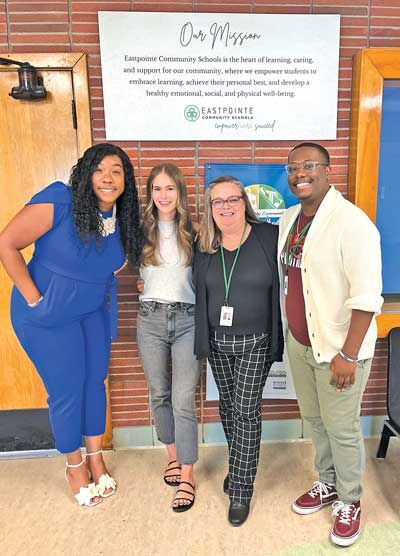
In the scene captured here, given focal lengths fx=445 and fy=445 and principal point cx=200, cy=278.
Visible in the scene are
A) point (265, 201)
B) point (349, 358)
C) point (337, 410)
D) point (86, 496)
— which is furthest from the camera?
point (265, 201)

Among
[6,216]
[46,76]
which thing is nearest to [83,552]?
[6,216]

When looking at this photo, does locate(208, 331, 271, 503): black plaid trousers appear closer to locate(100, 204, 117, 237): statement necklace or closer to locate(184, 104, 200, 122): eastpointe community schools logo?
locate(100, 204, 117, 237): statement necklace

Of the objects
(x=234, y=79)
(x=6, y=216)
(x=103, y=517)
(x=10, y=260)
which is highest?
(x=234, y=79)

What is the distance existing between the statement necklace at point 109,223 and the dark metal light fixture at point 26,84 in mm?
773

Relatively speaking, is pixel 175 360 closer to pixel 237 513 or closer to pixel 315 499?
pixel 237 513

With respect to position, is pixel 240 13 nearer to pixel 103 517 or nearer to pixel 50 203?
pixel 50 203

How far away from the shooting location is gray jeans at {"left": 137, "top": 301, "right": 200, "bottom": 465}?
2.07 m

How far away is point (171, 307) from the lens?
81.1 inches

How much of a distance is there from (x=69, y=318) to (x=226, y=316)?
701mm

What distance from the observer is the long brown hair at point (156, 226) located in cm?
200

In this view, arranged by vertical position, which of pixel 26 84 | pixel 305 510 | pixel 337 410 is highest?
pixel 26 84

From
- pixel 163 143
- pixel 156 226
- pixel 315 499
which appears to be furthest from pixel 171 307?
pixel 315 499

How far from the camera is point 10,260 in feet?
6.05

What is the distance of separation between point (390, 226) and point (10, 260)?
6.65ft
